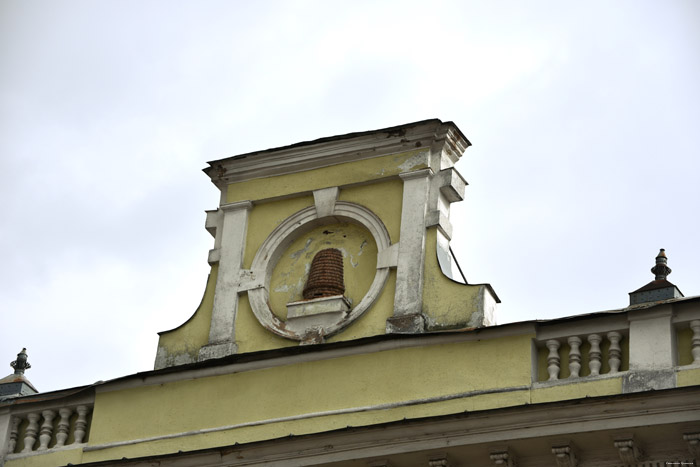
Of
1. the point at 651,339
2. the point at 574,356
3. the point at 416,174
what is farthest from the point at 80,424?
the point at 651,339

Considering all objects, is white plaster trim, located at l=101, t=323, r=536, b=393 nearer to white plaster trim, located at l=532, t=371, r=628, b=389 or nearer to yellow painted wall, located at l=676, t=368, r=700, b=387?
white plaster trim, located at l=532, t=371, r=628, b=389

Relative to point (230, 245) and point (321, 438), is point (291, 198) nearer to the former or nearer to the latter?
point (230, 245)

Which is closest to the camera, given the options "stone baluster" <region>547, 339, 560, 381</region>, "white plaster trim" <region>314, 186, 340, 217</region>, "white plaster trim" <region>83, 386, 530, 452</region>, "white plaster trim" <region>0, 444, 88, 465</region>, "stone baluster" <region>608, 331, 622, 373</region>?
"stone baluster" <region>608, 331, 622, 373</region>

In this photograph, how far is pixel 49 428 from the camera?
49.7 feet

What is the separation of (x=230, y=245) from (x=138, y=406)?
5.72 ft

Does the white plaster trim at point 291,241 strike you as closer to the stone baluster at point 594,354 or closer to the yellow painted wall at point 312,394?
the yellow painted wall at point 312,394

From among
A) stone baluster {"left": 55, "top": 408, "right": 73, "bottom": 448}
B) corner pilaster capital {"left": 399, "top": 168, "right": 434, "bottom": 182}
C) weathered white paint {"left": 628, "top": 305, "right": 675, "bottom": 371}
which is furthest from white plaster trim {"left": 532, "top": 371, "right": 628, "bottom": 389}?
stone baluster {"left": 55, "top": 408, "right": 73, "bottom": 448}

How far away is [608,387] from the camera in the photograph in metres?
12.9

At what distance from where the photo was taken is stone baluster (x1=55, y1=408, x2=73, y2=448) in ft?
49.3

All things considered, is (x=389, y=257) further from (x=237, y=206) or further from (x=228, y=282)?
(x=237, y=206)

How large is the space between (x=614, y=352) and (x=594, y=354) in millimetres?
165

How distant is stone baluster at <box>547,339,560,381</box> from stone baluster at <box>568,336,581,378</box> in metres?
0.12

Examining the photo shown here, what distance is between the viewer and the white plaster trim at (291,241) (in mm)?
14578

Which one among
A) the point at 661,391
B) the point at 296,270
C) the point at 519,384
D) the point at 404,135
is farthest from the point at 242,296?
the point at 661,391
